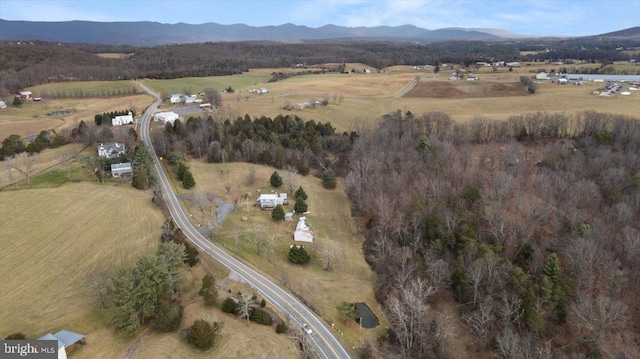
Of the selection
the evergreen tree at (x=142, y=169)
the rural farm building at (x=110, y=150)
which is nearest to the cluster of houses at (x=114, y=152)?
the rural farm building at (x=110, y=150)

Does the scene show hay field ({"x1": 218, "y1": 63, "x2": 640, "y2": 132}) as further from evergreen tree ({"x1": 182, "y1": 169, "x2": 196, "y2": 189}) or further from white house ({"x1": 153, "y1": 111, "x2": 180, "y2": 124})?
evergreen tree ({"x1": 182, "y1": 169, "x2": 196, "y2": 189})

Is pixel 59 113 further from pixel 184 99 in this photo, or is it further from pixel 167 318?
pixel 167 318

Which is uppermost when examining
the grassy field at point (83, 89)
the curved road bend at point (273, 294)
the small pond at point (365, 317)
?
the grassy field at point (83, 89)

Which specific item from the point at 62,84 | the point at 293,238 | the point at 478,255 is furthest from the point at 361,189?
the point at 62,84

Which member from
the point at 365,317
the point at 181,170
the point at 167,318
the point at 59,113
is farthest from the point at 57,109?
the point at 365,317

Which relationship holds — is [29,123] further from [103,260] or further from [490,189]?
[490,189]

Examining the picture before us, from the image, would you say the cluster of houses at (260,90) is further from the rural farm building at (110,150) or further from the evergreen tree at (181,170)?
the evergreen tree at (181,170)

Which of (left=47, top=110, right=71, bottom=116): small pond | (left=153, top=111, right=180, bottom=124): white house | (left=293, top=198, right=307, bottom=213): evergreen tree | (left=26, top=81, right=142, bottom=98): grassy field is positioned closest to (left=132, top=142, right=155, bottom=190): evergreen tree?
(left=293, top=198, right=307, bottom=213): evergreen tree
